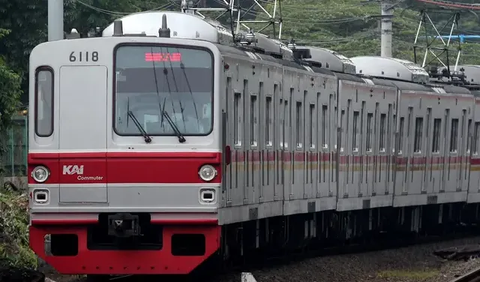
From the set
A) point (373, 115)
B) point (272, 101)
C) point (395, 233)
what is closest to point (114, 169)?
point (272, 101)

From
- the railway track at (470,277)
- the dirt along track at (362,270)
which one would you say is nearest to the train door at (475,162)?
the dirt along track at (362,270)

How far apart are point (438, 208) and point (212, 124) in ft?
45.5

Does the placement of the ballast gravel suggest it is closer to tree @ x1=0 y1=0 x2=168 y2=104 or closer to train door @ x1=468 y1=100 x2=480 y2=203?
train door @ x1=468 y1=100 x2=480 y2=203

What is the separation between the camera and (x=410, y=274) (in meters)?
18.0

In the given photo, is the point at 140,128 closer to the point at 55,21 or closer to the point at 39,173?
the point at 39,173

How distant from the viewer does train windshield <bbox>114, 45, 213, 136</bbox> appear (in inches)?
515

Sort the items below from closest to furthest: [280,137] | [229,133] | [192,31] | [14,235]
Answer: [229,133] < [192,31] < [280,137] < [14,235]

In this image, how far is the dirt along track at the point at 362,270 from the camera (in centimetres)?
1528

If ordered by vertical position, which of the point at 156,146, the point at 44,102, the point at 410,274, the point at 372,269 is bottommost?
the point at 372,269

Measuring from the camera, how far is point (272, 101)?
16281 mm

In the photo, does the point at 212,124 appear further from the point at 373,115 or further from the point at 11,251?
the point at 373,115

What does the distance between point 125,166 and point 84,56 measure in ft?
4.01

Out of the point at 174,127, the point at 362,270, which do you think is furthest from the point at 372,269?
the point at 174,127

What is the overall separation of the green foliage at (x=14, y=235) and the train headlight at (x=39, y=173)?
5.97 ft
